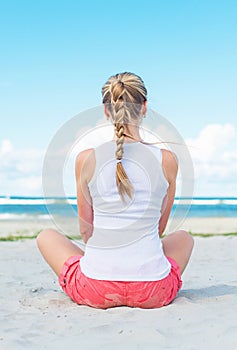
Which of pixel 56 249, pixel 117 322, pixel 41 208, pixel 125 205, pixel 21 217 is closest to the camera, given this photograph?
pixel 117 322

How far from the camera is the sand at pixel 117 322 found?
2.60 metres

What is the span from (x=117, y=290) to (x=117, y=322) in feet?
0.79

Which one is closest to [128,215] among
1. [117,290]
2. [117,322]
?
[117,290]

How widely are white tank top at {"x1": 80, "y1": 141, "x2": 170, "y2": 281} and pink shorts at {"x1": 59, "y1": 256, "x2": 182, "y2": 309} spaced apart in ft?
0.18

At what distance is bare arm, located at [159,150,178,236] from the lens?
10.1ft

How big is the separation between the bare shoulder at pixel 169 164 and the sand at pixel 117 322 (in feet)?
2.47

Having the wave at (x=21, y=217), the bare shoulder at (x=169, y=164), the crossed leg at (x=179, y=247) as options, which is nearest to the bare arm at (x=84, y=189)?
the bare shoulder at (x=169, y=164)

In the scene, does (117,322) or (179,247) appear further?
(179,247)

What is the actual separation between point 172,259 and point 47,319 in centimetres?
83

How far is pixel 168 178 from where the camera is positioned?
311 centimetres

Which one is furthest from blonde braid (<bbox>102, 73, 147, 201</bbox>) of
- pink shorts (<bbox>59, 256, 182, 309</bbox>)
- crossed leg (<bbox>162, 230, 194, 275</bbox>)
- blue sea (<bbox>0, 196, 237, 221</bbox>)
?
blue sea (<bbox>0, 196, 237, 221</bbox>)

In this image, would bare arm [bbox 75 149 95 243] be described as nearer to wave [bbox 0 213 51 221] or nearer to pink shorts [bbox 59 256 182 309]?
pink shorts [bbox 59 256 182 309]

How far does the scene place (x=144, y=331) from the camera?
272 centimetres

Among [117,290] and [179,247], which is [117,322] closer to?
[117,290]
